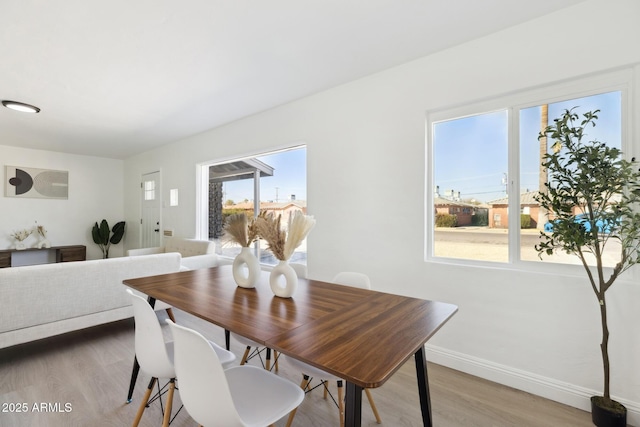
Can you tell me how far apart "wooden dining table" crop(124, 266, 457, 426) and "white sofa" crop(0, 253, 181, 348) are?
1108 millimetres

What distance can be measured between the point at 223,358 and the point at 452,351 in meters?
1.78

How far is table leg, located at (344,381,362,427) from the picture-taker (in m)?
0.83

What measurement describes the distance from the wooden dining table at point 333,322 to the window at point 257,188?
172cm

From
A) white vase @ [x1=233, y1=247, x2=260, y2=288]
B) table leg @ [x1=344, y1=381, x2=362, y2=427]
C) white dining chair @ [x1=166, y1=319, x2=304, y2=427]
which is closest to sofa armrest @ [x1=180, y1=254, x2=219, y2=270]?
white vase @ [x1=233, y1=247, x2=260, y2=288]

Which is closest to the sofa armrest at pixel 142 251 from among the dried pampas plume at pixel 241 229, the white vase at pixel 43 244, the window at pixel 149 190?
the window at pixel 149 190

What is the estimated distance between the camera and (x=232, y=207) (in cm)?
466

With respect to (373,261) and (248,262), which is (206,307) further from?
(373,261)

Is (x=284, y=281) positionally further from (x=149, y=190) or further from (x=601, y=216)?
(x=149, y=190)

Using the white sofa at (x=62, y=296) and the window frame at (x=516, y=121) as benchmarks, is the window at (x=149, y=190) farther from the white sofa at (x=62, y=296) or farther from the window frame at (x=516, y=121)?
the window frame at (x=516, y=121)

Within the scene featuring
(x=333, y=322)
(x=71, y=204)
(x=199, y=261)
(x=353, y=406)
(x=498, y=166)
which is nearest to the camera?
(x=353, y=406)

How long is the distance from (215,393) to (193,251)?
3.81 meters

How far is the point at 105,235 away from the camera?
245 inches

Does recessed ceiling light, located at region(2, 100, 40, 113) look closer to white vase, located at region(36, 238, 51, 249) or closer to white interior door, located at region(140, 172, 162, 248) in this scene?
white interior door, located at region(140, 172, 162, 248)

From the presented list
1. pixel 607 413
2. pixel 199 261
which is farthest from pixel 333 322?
pixel 199 261
